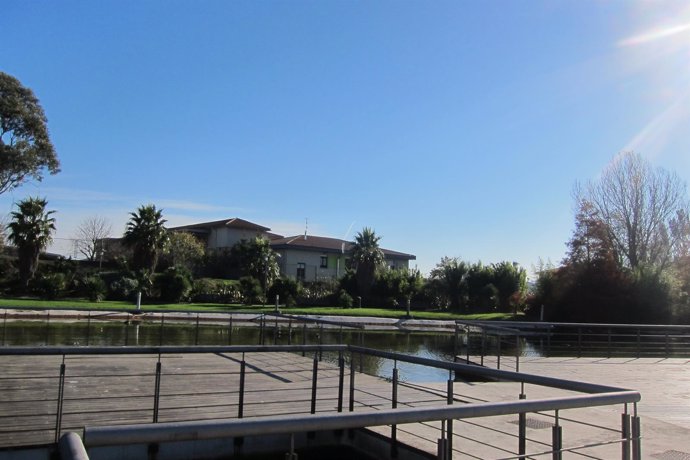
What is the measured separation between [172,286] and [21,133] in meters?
14.8

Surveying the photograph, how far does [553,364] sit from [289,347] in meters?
9.38

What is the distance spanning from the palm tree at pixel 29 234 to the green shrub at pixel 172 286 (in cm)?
761

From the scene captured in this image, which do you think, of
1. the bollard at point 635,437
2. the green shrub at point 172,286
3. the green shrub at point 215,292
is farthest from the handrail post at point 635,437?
the green shrub at point 215,292

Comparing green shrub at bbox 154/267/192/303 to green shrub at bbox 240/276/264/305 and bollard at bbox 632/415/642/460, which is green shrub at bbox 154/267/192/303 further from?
bollard at bbox 632/415/642/460

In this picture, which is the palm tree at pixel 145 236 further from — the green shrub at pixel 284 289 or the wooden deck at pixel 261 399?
the wooden deck at pixel 261 399

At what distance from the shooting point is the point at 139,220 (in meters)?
41.8

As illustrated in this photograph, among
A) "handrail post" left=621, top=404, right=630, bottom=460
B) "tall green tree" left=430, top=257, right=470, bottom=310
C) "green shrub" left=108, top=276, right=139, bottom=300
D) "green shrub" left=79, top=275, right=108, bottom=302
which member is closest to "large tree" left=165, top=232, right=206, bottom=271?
"green shrub" left=108, top=276, right=139, bottom=300

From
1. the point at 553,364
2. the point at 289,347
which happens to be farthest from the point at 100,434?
the point at 553,364

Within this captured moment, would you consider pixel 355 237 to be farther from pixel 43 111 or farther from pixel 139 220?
pixel 43 111

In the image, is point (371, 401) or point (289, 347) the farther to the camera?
point (371, 401)

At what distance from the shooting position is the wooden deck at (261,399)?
646 centimetres

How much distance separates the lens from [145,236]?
4138cm

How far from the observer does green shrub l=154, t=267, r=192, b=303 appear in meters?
39.2

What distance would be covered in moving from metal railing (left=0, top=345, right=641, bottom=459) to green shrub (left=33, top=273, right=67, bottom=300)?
26.7 meters
